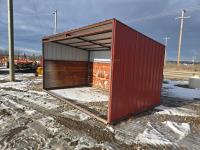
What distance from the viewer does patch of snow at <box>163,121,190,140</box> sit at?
4520 millimetres

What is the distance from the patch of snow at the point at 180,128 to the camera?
452 centimetres

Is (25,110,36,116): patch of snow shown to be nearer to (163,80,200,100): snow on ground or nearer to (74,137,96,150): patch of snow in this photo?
(74,137,96,150): patch of snow

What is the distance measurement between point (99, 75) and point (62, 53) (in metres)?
2.91

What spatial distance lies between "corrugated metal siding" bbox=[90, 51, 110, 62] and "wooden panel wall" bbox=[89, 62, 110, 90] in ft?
0.92

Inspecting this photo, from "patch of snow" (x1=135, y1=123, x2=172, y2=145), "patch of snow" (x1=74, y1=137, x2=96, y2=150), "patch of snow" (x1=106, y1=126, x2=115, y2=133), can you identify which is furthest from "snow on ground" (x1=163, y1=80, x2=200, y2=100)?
"patch of snow" (x1=74, y1=137, x2=96, y2=150)

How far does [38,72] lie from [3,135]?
13.1 metres

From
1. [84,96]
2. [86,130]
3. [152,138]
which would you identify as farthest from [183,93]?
[86,130]

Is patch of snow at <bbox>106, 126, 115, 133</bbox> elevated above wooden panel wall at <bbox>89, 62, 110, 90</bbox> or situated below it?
below

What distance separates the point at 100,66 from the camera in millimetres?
11602

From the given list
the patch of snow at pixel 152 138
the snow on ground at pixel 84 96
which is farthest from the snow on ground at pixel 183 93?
the patch of snow at pixel 152 138

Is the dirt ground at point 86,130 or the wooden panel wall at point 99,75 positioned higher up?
the wooden panel wall at point 99,75

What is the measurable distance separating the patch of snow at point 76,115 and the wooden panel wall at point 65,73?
4823mm

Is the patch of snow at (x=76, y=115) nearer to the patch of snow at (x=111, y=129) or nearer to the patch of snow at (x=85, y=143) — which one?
the patch of snow at (x=111, y=129)

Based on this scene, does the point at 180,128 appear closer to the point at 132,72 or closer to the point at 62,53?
the point at 132,72
